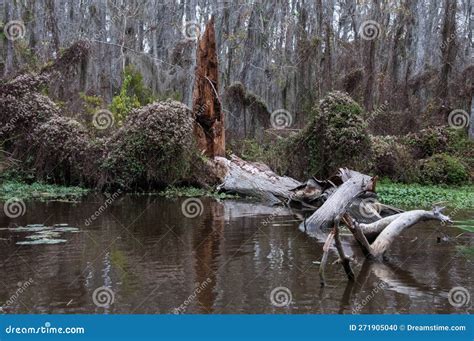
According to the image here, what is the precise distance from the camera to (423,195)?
1705 centimetres

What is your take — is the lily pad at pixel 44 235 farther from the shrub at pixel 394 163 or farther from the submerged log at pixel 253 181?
the shrub at pixel 394 163

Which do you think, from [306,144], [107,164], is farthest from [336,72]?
[107,164]

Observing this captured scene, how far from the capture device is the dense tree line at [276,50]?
28688mm

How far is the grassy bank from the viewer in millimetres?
15977

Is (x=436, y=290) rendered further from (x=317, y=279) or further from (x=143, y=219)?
(x=143, y=219)

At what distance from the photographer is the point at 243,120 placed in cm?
2916

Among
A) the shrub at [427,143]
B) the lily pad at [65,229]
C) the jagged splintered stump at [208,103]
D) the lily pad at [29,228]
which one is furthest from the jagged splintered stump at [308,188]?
the shrub at [427,143]

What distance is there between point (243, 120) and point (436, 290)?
22.6 m

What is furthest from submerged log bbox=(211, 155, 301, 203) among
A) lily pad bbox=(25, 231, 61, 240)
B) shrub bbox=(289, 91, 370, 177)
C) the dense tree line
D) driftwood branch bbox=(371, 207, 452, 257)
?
the dense tree line

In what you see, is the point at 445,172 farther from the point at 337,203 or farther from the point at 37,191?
the point at 37,191

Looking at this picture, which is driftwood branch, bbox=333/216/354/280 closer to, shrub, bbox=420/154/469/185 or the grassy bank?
the grassy bank

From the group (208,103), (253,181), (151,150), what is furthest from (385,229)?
(208,103)

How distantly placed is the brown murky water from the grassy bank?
3.89 metres

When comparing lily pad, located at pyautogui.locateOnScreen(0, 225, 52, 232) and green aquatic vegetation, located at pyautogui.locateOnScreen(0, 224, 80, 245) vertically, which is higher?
lily pad, located at pyautogui.locateOnScreen(0, 225, 52, 232)
